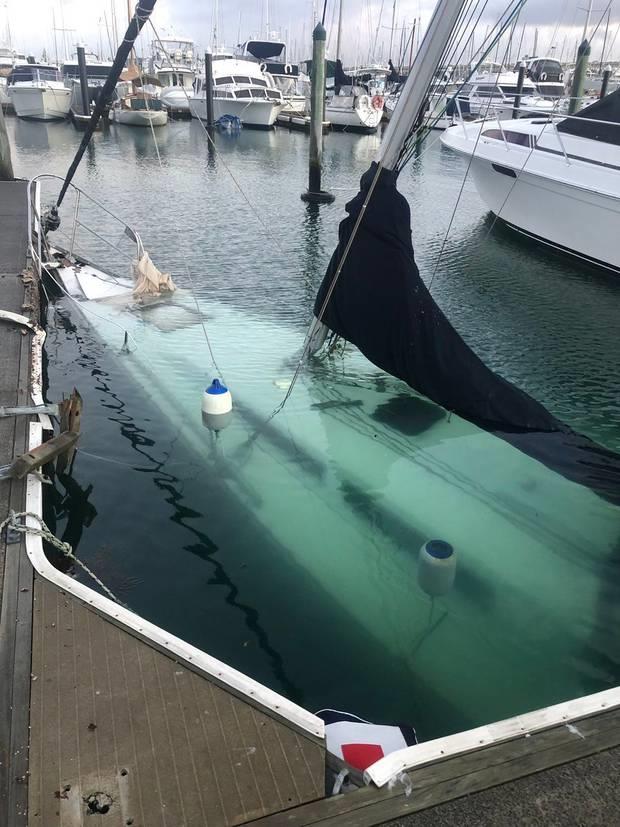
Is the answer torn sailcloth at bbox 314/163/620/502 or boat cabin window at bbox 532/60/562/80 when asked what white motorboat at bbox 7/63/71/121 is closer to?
boat cabin window at bbox 532/60/562/80

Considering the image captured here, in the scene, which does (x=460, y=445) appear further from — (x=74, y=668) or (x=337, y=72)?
(x=337, y=72)

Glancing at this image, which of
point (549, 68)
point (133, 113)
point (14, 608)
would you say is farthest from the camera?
point (549, 68)

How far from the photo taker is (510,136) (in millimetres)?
16953

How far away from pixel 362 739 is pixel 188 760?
116cm

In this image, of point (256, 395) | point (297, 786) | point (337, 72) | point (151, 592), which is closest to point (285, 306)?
point (256, 395)

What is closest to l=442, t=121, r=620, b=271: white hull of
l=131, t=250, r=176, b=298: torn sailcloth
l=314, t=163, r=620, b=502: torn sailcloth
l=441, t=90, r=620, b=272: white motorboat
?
l=441, t=90, r=620, b=272: white motorboat

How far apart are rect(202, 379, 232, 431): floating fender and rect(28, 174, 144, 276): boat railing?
5189 millimetres

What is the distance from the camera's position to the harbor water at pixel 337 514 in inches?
179

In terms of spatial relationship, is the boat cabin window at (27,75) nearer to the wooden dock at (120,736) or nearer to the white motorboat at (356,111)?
the white motorboat at (356,111)

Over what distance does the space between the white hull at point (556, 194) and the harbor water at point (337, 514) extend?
3858 mm

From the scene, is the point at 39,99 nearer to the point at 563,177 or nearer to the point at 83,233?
the point at 83,233

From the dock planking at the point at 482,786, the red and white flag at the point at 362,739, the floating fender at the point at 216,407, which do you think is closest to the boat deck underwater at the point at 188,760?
the dock planking at the point at 482,786

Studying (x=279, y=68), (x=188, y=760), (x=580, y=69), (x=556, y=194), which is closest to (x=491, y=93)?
(x=556, y=194)

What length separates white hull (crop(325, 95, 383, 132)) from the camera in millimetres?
46094
